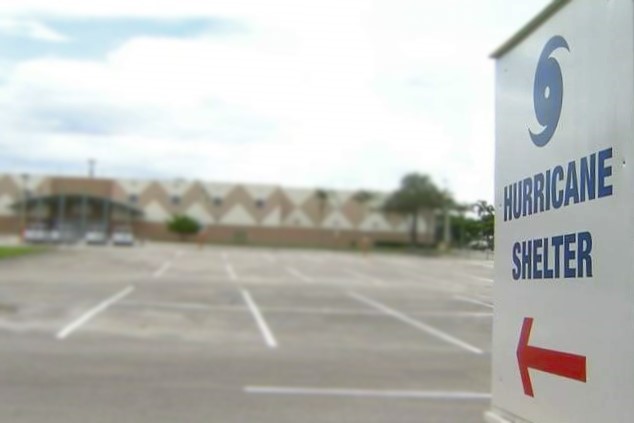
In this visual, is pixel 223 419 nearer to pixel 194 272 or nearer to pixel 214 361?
pixel 214 361

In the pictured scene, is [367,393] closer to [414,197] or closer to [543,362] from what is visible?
[543,362]

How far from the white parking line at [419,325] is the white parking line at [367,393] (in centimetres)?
432

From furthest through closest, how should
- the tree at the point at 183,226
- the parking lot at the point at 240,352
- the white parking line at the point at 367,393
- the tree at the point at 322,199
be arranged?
the tree at the point at 322,199
the tree at the point at 183,226
the white parking line at the point at 367,393
the parking lot at the point at 240,352

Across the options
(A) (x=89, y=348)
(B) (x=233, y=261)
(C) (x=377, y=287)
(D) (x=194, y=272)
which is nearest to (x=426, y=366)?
(A) (x=89, y=348)

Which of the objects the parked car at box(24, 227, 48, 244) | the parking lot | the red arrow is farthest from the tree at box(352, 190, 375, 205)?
the red arrow

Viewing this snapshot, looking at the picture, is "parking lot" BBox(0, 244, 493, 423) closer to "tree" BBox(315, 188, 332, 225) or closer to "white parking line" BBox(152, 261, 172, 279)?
"white parking line" BBox(152, 261, 172, 279)

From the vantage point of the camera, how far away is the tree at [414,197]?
90.3m

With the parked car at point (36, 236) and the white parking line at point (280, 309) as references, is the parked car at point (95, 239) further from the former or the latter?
the white parking line at point (280, 309)

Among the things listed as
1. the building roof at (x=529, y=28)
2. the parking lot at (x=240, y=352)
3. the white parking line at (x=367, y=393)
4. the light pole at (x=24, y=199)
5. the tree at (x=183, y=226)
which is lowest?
the white parking line at (x=367, y=393)

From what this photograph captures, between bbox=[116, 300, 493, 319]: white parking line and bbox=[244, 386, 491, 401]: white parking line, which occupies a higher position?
bbox=[116, 300, 493, 319]: white parking line

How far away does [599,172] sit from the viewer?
2861mm

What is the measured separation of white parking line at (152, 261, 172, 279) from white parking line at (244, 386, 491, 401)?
22966 mm

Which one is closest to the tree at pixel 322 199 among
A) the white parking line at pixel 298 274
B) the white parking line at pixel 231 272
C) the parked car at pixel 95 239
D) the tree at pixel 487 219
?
the parked car at pixel 95 239

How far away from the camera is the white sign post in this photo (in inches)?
107
